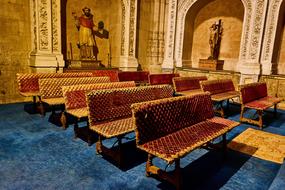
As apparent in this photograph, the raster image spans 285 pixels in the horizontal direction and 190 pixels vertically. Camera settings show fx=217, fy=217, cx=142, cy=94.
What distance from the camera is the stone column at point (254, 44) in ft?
25.0

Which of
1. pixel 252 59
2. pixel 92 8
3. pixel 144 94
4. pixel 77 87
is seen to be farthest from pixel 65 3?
pixel 252 59

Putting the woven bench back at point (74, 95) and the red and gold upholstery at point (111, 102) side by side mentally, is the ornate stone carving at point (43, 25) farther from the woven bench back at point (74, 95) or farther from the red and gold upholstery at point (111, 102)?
the red and gold upholstery at point (111, 102)

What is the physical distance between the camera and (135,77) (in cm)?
840

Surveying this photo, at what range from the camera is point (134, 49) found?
9641 millimetres

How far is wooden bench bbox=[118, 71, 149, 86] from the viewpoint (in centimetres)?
A: 787

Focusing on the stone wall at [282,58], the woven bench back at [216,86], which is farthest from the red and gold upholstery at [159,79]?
the stone wall at [282,58]

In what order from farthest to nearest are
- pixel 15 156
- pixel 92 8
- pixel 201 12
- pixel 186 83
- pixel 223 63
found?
pixel 201 12, pixel 223 63, pixel 92 8, pixel 186 83, pixel 15 156

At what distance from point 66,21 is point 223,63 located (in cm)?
689

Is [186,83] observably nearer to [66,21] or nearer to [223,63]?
[223,63]

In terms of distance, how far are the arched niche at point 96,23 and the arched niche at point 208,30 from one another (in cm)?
321

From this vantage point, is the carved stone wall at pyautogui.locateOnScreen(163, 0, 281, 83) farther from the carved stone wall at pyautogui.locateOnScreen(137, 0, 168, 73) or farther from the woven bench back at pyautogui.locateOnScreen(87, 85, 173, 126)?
the woven bench back at pyautogui.locateOnScreen(87, 85, 173, 126)

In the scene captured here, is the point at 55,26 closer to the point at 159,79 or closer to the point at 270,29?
the point at 159,79

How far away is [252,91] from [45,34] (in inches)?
251

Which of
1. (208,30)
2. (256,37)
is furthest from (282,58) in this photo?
(208,30)
